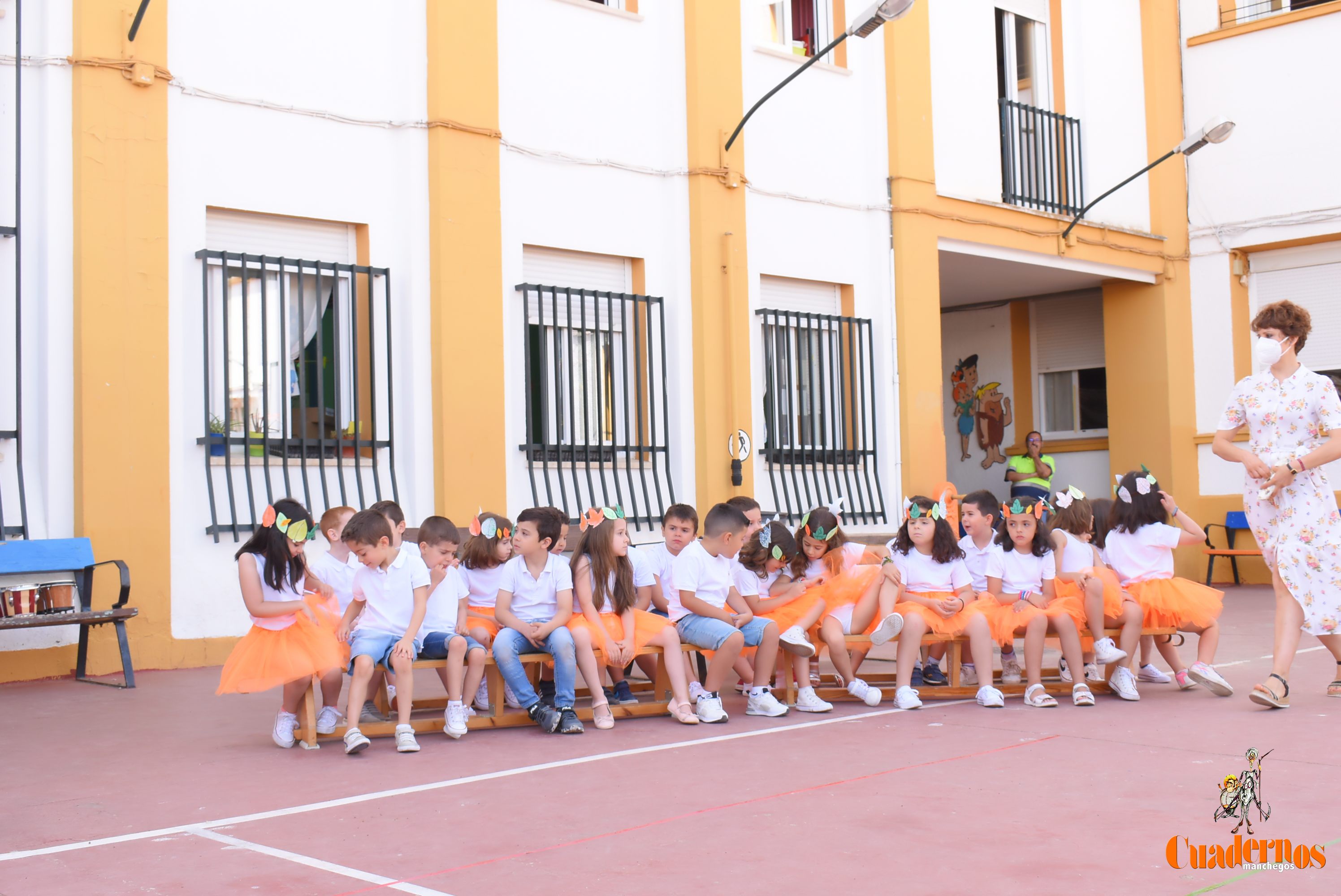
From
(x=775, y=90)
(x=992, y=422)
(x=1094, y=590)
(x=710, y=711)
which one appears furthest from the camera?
(x=992, y=422)

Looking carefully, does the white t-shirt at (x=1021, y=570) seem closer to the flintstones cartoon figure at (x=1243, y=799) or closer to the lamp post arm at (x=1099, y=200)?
the flintstones cartoon figure at (x=1243, y=799)

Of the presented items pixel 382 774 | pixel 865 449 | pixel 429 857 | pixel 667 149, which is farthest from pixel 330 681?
pixel 865 449

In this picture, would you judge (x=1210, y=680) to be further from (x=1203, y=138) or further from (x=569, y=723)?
(x=1203, y=138)

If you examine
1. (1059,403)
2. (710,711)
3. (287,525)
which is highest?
(1059,403)

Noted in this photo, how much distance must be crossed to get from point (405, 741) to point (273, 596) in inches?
37.8

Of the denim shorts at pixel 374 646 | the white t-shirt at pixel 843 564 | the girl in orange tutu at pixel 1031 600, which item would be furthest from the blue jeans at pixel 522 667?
the girl in orange tutu at pixel 1031 600

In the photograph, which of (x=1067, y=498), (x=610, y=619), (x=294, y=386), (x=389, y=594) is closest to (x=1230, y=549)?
(x=1067, y=498)

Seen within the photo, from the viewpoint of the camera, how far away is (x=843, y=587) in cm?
732

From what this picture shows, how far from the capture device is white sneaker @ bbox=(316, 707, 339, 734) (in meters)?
6.15

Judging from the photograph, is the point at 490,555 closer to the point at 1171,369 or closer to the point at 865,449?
the point at 865,449

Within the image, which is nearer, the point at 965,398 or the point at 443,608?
the point at 443,608

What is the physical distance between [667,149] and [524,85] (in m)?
1.59

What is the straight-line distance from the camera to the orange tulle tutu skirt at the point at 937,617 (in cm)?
705

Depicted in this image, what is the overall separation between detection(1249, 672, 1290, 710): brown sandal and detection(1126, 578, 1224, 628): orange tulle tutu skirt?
0.82m
